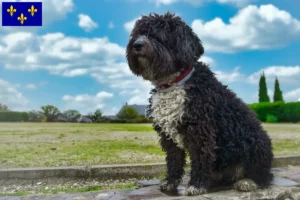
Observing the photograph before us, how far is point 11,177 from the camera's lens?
5375mm

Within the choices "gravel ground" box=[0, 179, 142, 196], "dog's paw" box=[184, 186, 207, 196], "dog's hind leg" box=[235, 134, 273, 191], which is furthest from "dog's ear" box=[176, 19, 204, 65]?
"gravel ground" box=[0, 179, 142, 196]

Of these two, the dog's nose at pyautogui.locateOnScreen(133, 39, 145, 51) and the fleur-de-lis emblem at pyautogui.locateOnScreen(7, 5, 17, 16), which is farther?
the fleur-de-lis emblem at pyautogui.locateOnScreen(7, 5, 17, 16)

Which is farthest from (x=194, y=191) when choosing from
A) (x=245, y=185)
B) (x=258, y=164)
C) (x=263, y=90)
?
(x=263, y=90)

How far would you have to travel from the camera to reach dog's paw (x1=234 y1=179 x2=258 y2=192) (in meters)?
3.65

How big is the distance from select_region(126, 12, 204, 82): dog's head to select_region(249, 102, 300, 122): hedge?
25019mm

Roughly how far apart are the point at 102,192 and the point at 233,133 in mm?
1477

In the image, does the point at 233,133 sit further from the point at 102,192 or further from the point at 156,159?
the point at 156,159

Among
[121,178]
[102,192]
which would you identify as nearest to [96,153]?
[121,178]

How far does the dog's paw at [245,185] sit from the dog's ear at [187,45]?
1317 mm

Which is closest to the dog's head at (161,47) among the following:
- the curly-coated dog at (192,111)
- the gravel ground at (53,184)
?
the curly-coated dog at (192,111)

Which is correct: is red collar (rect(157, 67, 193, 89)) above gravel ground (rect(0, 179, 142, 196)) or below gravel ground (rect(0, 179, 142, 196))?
above

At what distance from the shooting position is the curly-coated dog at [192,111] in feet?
10.6

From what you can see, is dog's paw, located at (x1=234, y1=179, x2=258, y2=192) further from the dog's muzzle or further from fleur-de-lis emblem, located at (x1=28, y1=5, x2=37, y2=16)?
fleur-de-lis emblem, located at (x1=28, y1=5, x2=37, y2=16)

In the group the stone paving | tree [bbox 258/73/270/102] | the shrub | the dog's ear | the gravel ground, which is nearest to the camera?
the dog's ear
